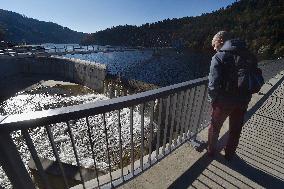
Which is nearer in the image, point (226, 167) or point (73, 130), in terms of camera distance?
point (226, 167)

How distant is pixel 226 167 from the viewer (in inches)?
167

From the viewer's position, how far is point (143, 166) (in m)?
3.89

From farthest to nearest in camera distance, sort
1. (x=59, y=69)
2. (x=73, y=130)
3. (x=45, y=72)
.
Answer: (x=45, y=72)
(x=59, y=69)
(x=73, y=130)

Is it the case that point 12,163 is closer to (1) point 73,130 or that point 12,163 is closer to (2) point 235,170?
(2) point 235,170

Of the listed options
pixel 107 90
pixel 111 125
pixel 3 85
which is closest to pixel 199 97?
pixel 111 125

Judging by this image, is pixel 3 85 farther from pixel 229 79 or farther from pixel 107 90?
pixel 229 79

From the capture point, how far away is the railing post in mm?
1999

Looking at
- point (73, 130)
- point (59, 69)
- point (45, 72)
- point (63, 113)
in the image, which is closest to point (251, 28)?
point (59, 69)

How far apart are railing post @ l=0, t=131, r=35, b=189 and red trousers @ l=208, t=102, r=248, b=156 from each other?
9.10 ft

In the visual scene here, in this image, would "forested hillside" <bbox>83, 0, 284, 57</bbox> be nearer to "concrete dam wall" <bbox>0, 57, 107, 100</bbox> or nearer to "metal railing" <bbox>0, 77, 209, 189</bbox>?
"concrete dam wall" <bbox>0, 57, 107, 100</bbox>

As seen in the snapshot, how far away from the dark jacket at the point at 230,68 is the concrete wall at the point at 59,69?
28292mm

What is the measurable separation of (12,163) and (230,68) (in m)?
2.84

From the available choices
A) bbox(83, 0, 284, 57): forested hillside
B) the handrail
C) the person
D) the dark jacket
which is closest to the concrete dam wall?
the person

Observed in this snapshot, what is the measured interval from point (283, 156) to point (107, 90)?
86.7ft
